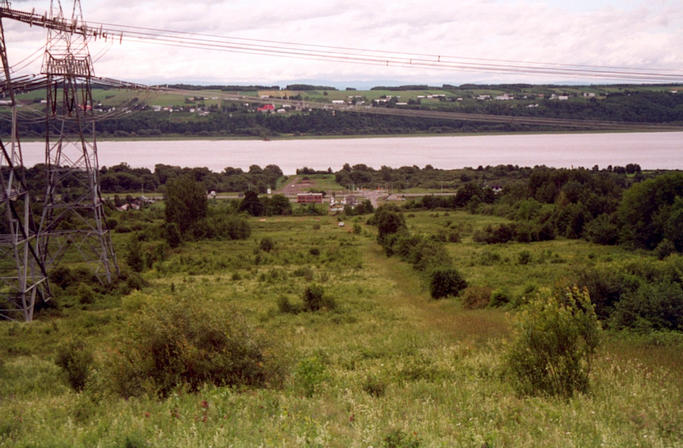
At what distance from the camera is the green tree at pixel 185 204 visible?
39.6 metres

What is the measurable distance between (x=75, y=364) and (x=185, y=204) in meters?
30.1

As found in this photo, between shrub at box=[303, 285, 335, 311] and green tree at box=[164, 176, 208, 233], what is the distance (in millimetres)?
20979

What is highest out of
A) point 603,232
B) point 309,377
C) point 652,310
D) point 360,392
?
point 309,377

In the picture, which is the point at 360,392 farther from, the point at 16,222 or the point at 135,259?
the point at 135,259

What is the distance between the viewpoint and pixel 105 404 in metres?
7.70

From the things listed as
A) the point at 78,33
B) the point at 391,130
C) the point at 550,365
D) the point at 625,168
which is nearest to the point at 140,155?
the point at 391,130

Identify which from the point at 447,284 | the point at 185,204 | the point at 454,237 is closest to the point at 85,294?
the point at 447,284

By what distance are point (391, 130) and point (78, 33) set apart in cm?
9775

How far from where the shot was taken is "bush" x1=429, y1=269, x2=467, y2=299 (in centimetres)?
2239

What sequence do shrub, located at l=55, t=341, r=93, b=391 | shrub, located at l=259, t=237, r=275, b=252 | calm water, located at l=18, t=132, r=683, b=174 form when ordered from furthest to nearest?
calm water, located at l=18, t=132, r=683, b=174 < shrub, located at l=259, t=237, r=275, b=252 < shrub, located at l=55, t=341, r=93, b=391

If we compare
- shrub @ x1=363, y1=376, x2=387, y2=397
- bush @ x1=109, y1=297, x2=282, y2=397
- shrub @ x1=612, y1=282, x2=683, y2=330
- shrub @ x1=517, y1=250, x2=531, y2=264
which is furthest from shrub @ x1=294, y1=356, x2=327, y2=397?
shrub @ x1=517, y1=250, x2=531, y2=264

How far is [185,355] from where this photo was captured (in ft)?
27.0

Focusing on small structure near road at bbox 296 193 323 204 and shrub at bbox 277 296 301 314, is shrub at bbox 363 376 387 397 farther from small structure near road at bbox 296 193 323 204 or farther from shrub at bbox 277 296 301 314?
small structure near road at bbox 296 193 323 204

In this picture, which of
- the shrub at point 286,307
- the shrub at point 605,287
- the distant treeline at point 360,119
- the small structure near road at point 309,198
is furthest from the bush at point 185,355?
the distant treeline at point 360,119
